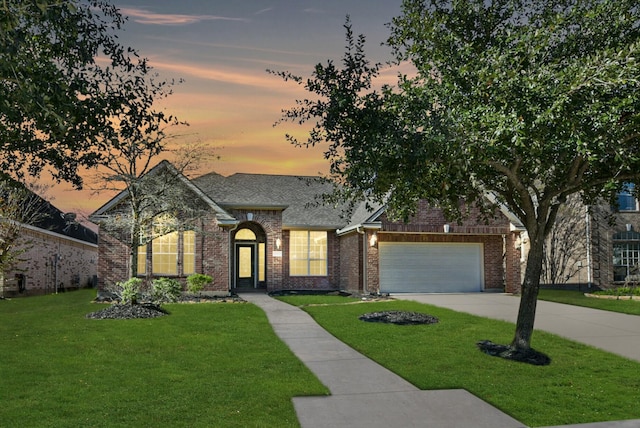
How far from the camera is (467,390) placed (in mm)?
8609

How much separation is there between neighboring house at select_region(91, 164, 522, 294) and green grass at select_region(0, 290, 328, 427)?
792cm

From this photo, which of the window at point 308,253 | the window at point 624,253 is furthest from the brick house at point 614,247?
the window at point 308,253

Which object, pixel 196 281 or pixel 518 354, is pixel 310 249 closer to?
pixel 196 281

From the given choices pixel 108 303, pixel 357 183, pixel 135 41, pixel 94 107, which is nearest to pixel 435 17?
pixel 357 183

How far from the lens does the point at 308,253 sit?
2808 cm

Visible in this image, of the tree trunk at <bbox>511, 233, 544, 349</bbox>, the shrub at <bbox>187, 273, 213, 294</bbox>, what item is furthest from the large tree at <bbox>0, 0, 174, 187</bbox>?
the shrub at <bbox>187, 273, 213, 294</bbox>

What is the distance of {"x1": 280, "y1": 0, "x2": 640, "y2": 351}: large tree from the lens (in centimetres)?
881

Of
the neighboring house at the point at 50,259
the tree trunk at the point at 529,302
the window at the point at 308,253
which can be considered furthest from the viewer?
the neighboring house at the point at 50,259

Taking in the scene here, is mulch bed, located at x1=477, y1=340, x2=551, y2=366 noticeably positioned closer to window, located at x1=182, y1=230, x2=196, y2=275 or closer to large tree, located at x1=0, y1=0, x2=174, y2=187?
large tree, located at x1=0, y1=0, x2=174, y2=187

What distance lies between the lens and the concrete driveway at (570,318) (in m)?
12.9

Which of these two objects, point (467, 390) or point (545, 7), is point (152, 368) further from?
point (545, 7)

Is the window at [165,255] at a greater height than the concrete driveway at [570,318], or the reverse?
the window at [165,255]

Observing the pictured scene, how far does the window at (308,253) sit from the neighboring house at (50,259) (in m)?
10.2

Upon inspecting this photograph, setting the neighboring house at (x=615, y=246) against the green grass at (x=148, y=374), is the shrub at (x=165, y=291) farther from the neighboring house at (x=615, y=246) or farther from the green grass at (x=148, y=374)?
the neighboring house at (x=615, y=246)
